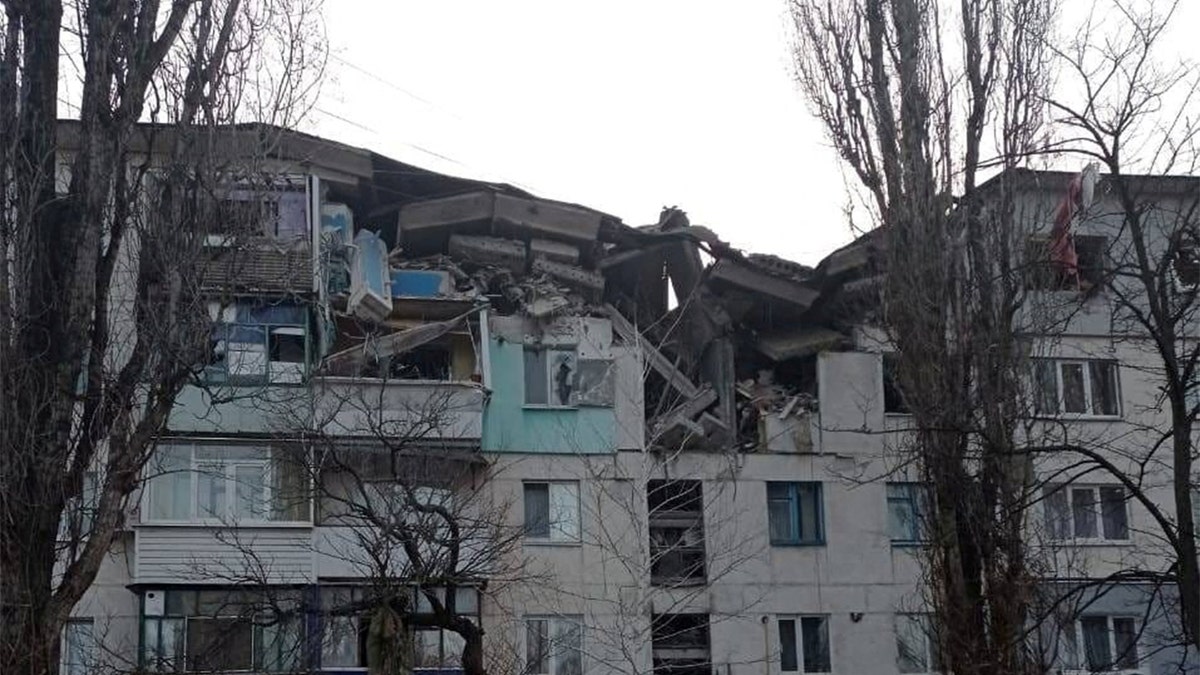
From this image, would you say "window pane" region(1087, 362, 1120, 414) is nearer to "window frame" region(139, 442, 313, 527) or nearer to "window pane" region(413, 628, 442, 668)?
"window pane" region(413, 628, 442, 668)

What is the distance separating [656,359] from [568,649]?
5.70 m

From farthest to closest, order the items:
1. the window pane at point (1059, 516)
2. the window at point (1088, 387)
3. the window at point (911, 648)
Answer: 1. the window at point (1088, 387)
2. the window at point (911, 648)
3. the window pane at point (1059, 516)

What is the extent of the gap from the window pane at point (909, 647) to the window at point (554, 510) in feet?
20.0

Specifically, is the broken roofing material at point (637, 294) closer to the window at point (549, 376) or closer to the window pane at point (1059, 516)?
the window at point (549, 376)

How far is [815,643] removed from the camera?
97.5ft

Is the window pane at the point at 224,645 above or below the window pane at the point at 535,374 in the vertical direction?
below

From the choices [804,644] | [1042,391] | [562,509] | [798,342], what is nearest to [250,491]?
[562,509]

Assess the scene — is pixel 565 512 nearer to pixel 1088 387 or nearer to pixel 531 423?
pixel 531 423

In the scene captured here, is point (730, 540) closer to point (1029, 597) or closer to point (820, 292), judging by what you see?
point (820, 292)

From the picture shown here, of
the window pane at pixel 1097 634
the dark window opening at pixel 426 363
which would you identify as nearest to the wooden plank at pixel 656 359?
the dark window opening at pixel 426 363

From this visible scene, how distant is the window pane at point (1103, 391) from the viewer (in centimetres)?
3151

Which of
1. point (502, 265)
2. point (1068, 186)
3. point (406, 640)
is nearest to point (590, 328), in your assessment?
point (502, 265)

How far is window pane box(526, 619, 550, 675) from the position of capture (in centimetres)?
2789

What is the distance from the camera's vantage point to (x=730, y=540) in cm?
2933
